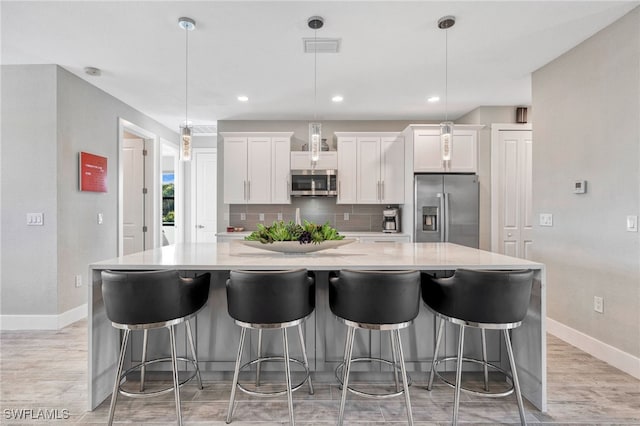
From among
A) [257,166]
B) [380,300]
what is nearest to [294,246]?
[380,300]

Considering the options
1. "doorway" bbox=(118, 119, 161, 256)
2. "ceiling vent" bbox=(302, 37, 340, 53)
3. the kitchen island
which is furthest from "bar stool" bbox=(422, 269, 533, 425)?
"doorway" bbox=(118, 119, 161, 256)

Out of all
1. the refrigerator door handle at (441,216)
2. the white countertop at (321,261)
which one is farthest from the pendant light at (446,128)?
the refrigerator door handle at (441,216)

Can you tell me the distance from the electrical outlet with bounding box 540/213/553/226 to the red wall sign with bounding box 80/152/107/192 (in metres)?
4.84

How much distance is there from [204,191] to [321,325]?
5.02 meters

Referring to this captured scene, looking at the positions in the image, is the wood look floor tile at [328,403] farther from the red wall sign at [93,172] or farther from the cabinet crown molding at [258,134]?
the cabinet crown molding at [258,134]

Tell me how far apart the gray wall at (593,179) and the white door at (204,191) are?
17.5 feet

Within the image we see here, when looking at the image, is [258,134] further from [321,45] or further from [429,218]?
[429,218]

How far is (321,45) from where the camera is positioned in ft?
9.45

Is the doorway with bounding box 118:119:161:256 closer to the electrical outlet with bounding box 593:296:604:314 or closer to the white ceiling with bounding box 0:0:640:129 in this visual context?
the white ceiling with bounding box 0:0:640:129

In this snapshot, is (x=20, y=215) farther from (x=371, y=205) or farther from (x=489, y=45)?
(x=489, y=45)

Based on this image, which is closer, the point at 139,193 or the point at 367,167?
the point at 367,167

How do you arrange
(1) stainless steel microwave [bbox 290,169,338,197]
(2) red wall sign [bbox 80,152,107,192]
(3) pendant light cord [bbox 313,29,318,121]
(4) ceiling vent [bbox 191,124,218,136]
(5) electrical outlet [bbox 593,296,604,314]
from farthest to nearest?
(4) ceiling vent [bbox 191,124,218,136]
(1) stainless steel microwave [bbox 290,169,338,197]
(2) red wall sign [bbox 80,152,107,192]
(3) pendant light cord [bbox 313,29,318,121]
(5) electrical outlet [bbox 593,296,604,314]

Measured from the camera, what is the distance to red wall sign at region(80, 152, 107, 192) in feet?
11.9

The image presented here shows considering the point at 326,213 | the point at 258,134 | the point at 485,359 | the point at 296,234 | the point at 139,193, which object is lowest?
the point at 485,359
